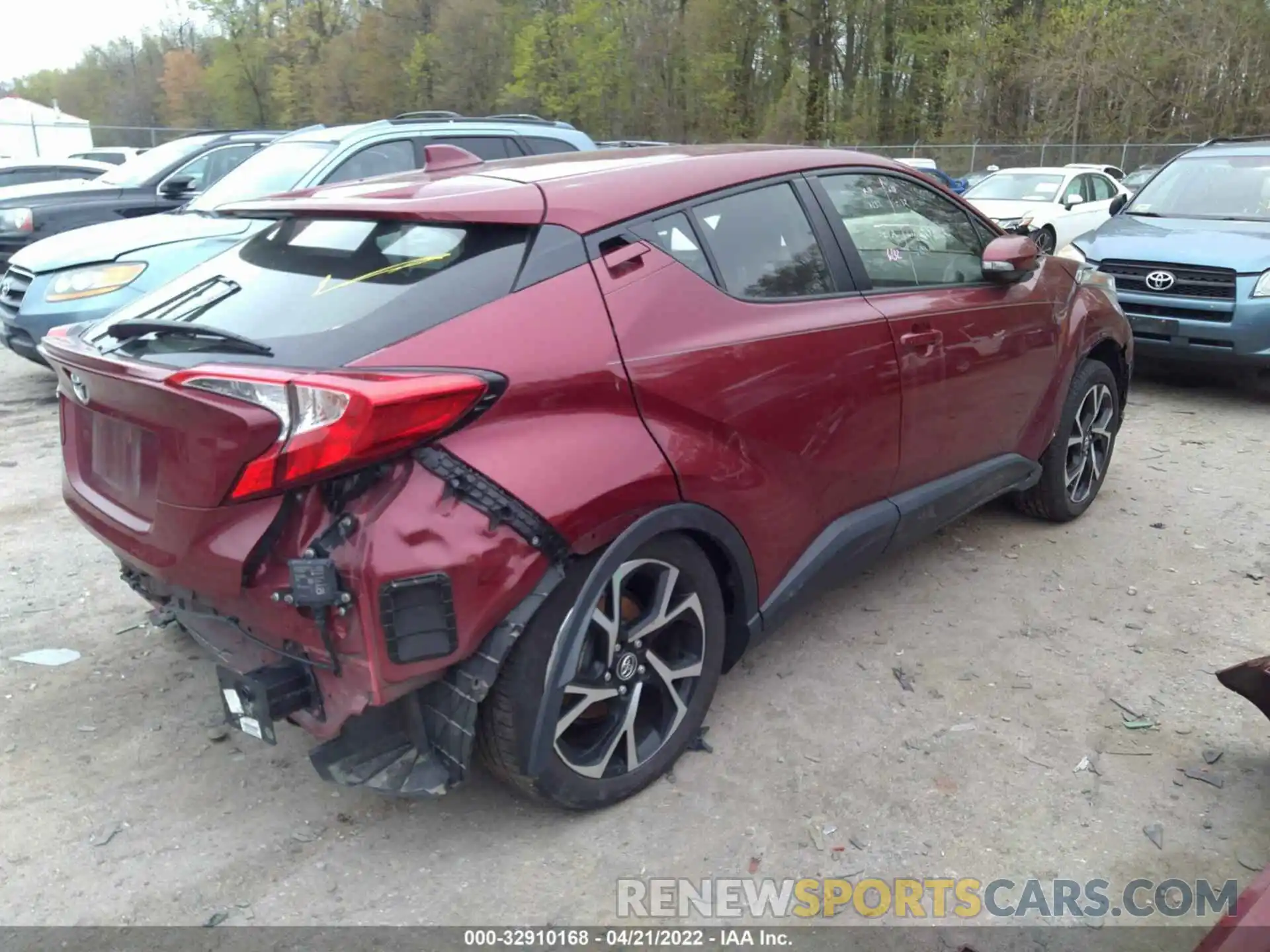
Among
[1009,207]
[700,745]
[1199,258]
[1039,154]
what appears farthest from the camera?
[1039,154]

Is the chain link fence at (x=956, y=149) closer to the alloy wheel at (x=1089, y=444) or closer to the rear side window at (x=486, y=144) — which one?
the rear side window at (x=486, y=144)

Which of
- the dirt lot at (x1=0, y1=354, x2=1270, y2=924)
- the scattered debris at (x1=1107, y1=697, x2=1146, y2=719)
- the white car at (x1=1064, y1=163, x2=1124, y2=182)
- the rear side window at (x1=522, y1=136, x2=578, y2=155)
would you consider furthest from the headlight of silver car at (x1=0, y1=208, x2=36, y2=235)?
the white car at (x1=1064, y1=163, x2=1124, y2=182)

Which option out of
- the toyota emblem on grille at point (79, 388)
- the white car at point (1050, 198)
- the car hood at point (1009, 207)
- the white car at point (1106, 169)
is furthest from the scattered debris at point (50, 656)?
the white car at point (1106, 169)

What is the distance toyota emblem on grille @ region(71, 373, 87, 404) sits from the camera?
2733mm

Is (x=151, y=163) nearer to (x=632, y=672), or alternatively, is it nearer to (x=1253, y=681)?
(x=632, y=672)

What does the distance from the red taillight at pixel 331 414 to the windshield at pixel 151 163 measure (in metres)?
8.08

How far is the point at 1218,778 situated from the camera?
305 cm

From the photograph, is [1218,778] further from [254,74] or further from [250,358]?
[254,74]

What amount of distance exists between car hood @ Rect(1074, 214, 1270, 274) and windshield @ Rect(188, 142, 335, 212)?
5894 millimetres

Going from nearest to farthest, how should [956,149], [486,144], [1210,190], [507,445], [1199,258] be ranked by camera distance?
[507,445], [1199,258], [486,144], [1210,190], [956,149]

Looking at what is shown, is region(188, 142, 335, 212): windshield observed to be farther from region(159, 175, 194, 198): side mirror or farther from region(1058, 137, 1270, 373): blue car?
region(1058, 137, 1270, 373): blue car

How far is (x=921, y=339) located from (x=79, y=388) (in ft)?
9.06

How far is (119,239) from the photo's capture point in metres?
6.60

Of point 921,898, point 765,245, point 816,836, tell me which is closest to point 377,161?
point 765,245
